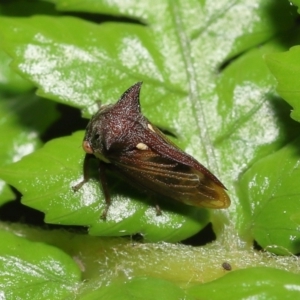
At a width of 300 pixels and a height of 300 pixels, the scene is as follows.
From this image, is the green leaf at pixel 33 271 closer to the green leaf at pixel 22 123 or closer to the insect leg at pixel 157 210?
the insect leg at pixel 157 210

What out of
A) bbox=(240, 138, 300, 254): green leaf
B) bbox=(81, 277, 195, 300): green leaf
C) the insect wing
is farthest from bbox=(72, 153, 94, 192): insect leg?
bbox=(240, 138, 300, 254): green leaf

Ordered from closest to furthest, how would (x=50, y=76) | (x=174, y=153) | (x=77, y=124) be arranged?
(x=174, y=153) → (x=50, y=76) → (x=77, y=124)

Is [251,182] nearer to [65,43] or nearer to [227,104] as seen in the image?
[227,104]

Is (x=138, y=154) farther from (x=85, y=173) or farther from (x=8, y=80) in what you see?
(x=8, y=80)

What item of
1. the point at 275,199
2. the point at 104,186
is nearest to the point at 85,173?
the point at 104,186

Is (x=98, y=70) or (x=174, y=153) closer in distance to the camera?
(x=174, y=153)

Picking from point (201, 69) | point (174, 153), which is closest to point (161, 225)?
point (174, 153)

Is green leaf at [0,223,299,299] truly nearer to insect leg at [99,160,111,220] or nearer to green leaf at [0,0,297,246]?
green leaf at [0,0,297,246]

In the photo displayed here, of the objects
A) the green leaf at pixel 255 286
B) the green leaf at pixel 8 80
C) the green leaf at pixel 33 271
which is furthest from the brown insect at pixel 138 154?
the green leaf at pixel 8 80
